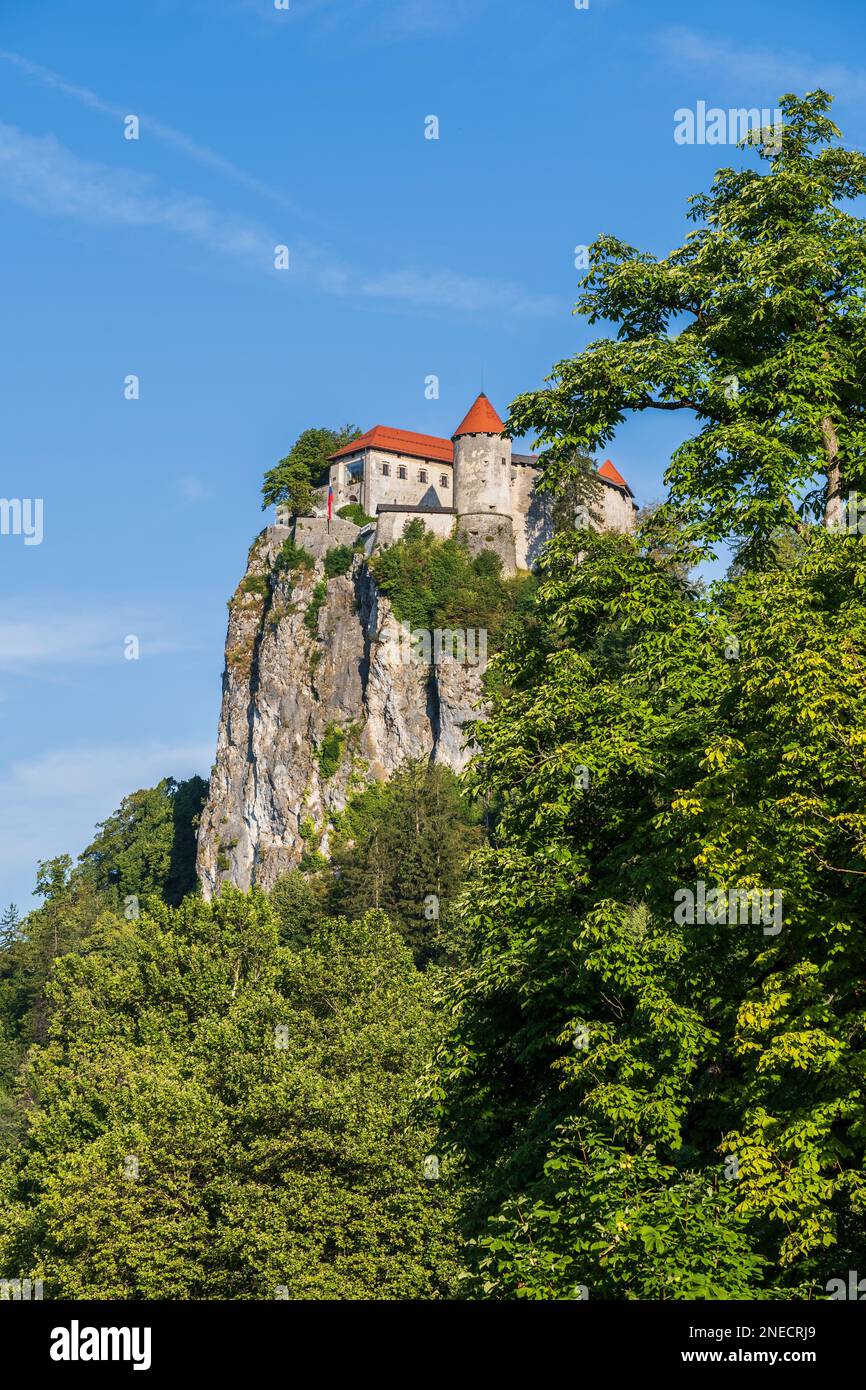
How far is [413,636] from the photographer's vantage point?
98500mm

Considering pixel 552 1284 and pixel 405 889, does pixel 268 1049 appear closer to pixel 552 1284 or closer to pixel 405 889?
pixel 552 1284

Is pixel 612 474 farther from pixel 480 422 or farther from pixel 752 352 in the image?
pixel 752 352

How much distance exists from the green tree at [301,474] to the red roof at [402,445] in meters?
1.36

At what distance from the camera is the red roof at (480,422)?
11144 cm

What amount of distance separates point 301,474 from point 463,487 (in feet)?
45.9

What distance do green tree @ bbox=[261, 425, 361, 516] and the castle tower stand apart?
11774mm

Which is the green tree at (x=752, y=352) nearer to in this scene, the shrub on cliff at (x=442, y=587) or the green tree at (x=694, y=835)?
the green tree at (x=694, y=835)

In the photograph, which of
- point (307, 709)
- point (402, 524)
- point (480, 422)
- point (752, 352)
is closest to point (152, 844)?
point (307, 709)

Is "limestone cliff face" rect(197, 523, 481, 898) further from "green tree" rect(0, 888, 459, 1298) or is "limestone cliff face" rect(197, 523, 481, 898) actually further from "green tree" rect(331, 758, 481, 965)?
"green tree" rect(0, 888, 459, 1298)

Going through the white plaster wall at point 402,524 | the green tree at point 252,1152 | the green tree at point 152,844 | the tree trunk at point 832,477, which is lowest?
the green tree at point 252,1152

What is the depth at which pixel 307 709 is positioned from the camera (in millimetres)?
102250

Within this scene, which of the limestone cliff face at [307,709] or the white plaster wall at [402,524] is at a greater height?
the white plaster wall at [402,524]

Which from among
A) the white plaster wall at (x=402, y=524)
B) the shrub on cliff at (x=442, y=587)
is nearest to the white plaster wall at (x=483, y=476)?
the white plaster wall at (x=402, y=524)
